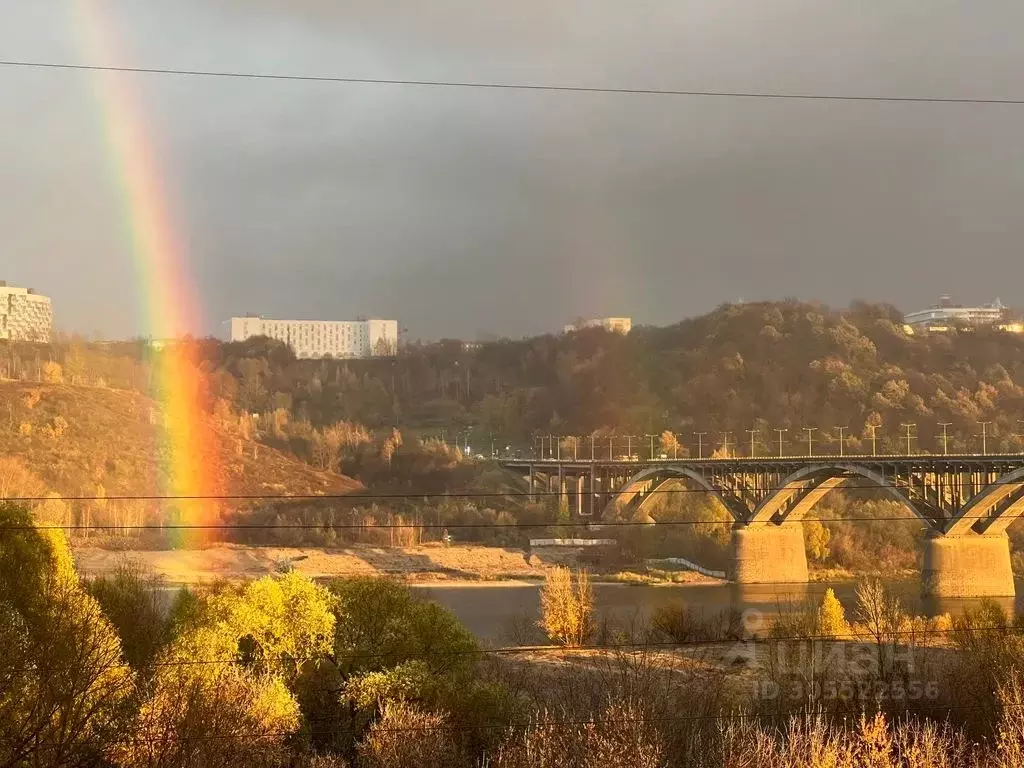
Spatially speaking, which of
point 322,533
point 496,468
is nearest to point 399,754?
point 322,533

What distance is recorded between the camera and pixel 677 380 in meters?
83.2

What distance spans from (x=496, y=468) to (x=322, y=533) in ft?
51.8

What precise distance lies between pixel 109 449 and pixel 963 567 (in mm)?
46497

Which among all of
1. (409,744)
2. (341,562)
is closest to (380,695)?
(409,744)

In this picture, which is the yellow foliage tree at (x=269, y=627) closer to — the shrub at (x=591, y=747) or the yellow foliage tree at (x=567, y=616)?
the shrub at (x=591, y=747)

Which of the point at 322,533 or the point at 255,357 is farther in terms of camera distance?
the point at 255,357

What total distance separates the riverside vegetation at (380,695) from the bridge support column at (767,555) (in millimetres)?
24321

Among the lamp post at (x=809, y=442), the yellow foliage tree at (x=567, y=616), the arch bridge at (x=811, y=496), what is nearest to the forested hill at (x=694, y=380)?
the lamp post at (x=809, y=442)

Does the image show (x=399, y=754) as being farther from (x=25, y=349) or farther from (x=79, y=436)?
(x=25, y=349)

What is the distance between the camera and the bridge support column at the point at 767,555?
45969 millimetres

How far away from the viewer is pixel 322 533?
56.7 metres

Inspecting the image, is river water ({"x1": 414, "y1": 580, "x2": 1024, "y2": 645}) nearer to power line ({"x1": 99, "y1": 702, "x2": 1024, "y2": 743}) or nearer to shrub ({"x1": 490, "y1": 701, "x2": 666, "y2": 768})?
power line ({"x1": 99, "y1": 702, "x2": 1024, "y2": 743})

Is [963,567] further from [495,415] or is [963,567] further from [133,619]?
[495,415]

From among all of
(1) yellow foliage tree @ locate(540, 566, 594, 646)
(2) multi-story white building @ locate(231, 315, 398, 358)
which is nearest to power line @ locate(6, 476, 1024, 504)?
(1) yellow foliage tree @ locate(540, 566, 594, 646)
